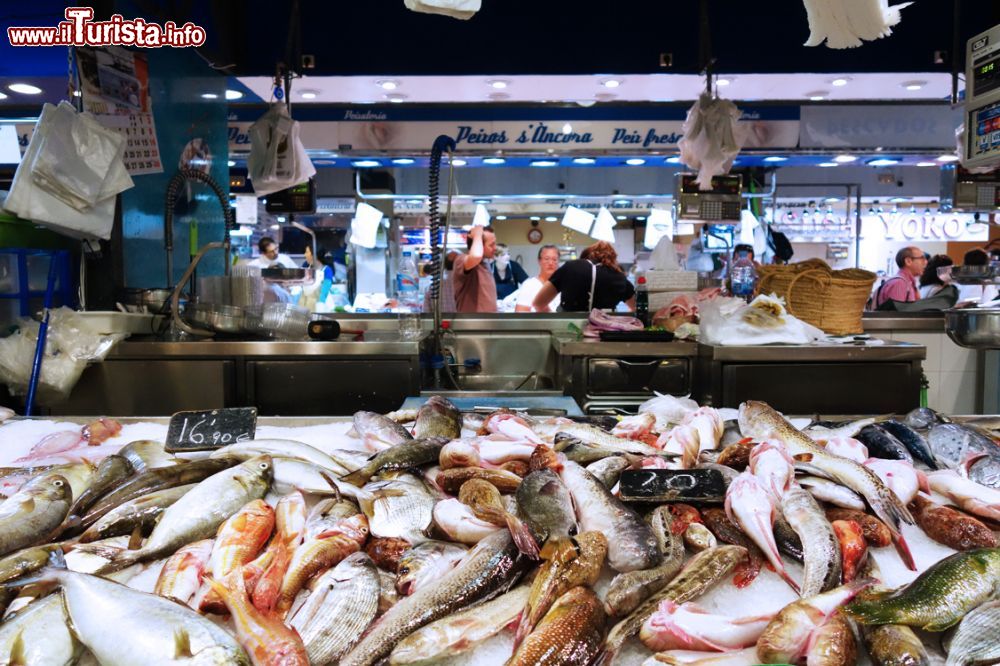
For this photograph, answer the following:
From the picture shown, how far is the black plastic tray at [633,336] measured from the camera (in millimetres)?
4070

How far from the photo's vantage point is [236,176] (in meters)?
8.96

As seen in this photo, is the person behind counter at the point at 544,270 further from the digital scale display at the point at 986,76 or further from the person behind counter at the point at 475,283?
the digital scale display at the point at 986,76

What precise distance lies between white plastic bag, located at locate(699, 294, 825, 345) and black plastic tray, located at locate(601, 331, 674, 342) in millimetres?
249

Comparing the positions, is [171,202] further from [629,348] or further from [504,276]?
[504,276]

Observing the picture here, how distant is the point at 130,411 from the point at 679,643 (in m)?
3.58

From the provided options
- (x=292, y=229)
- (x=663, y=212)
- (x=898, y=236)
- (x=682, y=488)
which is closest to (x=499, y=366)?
(x=682, y=488)

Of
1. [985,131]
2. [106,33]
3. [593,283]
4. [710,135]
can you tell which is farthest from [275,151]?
[985,131]

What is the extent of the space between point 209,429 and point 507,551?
108 cm

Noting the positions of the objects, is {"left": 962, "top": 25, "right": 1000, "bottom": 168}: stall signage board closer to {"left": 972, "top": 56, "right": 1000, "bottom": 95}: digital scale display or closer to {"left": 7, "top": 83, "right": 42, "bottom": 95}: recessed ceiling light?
{"left": 972, "top": 56, "right": 1000, "bottom": 95}: digital scale display

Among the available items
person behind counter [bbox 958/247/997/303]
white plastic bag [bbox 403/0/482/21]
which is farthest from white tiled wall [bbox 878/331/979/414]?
white plastic bag [bbox 403/0/482/21]

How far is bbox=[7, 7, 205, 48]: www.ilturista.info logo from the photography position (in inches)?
149

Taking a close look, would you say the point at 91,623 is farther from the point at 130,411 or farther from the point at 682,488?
the point at 130,411

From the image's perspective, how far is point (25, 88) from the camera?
18.4 feet

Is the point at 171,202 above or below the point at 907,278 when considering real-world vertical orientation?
above
